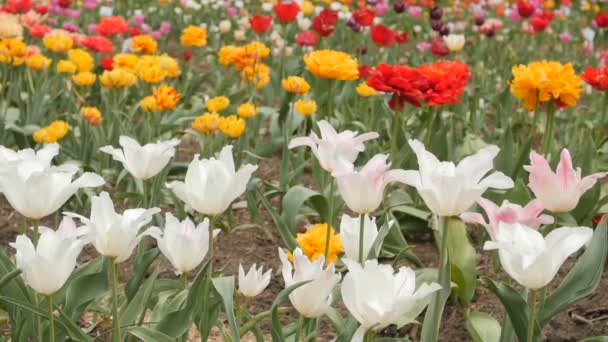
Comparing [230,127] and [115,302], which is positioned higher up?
[115,302]

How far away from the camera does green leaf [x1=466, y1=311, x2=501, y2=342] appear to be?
215 centimetres

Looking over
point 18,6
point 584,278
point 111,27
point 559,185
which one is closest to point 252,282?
point 559,185

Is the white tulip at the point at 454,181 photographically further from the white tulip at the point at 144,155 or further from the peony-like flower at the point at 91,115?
the peony-like flower at the point at 91,115

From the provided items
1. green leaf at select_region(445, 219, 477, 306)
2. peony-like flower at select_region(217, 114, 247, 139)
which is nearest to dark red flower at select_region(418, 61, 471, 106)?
green leaf at select_region(445, 219, 477, 306)

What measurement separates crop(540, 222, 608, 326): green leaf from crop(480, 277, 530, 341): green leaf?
10 centimetres

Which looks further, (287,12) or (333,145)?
(287,12)

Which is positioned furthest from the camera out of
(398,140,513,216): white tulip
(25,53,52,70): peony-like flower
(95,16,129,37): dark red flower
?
(95,16,129,37): dark red flower

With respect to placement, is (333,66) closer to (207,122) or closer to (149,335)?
(207,122)

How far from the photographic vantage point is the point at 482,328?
86.3 inches

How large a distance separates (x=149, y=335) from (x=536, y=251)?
2.36ft

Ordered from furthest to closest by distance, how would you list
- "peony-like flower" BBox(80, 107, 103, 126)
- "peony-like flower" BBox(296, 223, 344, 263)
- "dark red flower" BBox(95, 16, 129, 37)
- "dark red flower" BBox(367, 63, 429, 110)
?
1. "dark red flower" BBox(95, 16, 129, 37)
2. "peony-like flower" BBox(80, 107, 103, 126)
3. "dark red flower" BBox(367, 63, 429, 110)
4. "peony-like flower" BBox(296, 223, 344, 263)

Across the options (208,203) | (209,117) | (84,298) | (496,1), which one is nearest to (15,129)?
(209,117)

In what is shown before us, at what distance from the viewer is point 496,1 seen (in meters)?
8.52

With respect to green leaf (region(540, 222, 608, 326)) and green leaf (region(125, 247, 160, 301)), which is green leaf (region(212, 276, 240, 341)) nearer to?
green leaf (region(125, 247, 160, 301))
